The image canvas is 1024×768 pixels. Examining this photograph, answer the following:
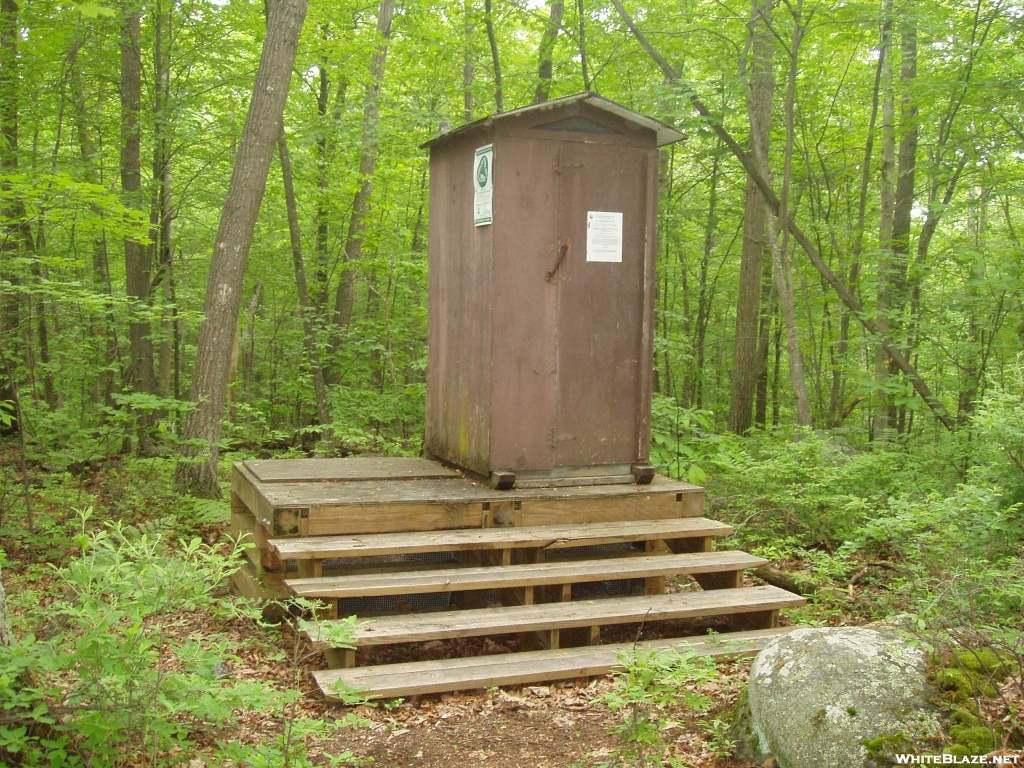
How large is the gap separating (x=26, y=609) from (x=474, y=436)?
9.19ft

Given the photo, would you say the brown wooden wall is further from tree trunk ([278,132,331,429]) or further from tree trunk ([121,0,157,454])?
tree trunk ([121,0,157,454])

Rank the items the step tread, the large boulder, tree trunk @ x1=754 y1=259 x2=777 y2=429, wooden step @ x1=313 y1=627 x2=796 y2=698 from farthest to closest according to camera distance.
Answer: tree trunk @ x1=754 y1=259 x2=777 y2=429 < the step tread < wooden step @ x1=313 y1=627 x2=796 y2=698 < the large boulder

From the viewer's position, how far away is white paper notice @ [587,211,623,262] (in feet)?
18.3

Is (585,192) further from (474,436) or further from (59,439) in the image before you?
(59,439)

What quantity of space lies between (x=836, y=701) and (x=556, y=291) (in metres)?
3.14

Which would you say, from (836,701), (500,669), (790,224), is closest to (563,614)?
(500,669)

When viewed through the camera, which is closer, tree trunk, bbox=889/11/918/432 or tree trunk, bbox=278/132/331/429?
tree trunk, bbox=889/11/918/432

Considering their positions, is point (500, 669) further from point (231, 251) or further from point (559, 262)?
point (231, 251)

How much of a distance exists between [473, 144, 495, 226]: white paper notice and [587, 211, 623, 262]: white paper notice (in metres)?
0.68

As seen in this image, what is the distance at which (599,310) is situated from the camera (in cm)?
562

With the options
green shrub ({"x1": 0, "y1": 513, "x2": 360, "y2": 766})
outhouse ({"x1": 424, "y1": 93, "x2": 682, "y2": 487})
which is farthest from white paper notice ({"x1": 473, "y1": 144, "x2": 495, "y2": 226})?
green shrub ({"x1": 0, "y1": 513, "x2": 360, "y2": 766})

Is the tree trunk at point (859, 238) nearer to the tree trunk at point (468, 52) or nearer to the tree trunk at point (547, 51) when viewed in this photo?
the tree trunk at point (547, 51)

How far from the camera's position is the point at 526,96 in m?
13.1
